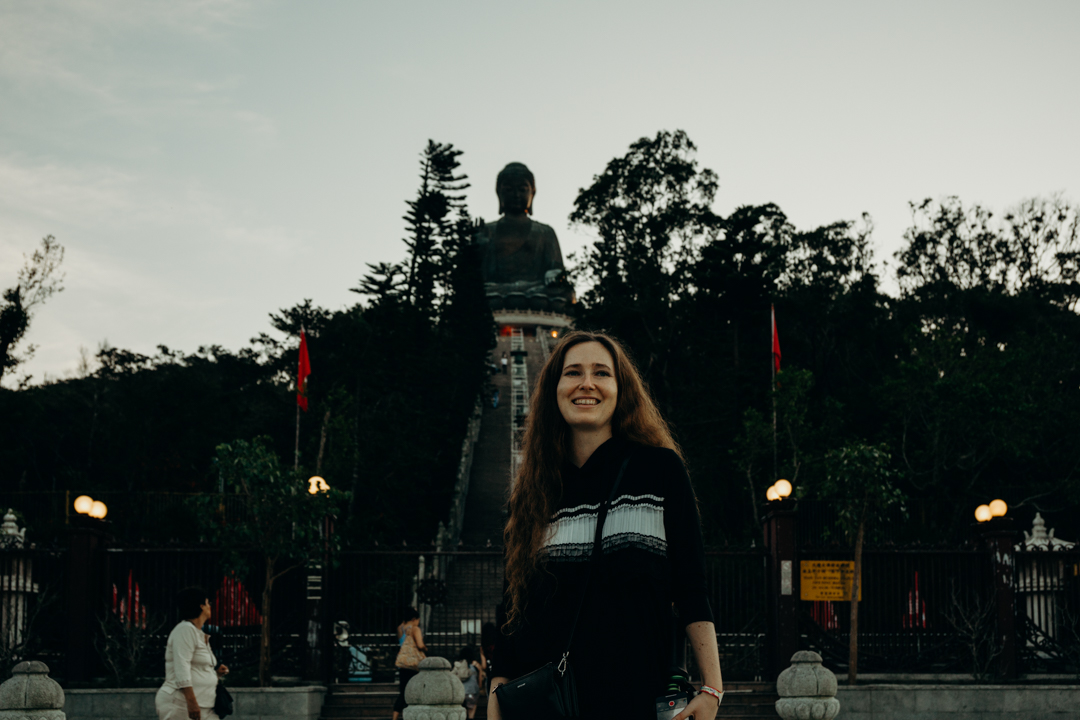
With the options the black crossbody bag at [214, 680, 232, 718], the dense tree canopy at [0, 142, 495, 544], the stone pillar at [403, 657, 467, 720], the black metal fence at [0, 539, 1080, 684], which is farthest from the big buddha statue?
the black crossbody bag at [214, 680, 232, 718]

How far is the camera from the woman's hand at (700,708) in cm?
247

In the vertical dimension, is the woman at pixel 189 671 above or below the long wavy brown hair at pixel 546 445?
below

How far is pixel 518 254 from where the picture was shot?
65500 mm

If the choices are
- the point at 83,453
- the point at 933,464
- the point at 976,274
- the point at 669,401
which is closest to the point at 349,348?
the point at 83,453

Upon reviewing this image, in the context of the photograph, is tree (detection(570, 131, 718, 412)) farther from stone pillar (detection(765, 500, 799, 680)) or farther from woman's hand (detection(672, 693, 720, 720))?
woman's hand (detection(672, 693, 720, 720))

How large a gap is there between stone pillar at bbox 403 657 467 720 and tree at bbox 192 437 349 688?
10.3 ft

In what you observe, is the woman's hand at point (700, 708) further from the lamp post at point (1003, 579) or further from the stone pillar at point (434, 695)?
the lamp post at point (1003, 579)

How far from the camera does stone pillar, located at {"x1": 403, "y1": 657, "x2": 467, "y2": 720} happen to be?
9.30 meters

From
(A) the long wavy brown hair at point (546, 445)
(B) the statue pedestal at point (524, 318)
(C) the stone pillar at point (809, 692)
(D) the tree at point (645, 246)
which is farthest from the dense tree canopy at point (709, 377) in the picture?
(B) the statue pedestal at point (524, 318)

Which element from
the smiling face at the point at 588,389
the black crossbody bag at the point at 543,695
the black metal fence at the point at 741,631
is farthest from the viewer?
the black metal fence at the point at 741,631

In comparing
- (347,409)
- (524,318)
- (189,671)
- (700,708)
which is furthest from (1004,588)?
(524,318)

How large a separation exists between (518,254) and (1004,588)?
5450 centimetres

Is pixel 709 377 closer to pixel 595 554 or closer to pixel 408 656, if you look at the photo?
pixel 408 656

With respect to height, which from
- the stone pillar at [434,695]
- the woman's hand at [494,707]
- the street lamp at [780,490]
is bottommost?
the stone pillar at [434,695]
